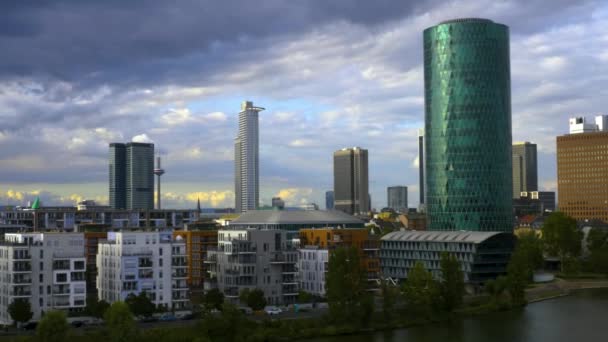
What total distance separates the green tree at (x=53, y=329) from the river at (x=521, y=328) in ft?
85.3

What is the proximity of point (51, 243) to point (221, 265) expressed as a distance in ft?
92.4

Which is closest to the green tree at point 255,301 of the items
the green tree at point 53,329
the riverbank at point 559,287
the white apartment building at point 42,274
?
the white apartment building at point 42,274

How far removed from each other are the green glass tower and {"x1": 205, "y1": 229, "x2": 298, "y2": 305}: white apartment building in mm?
71282

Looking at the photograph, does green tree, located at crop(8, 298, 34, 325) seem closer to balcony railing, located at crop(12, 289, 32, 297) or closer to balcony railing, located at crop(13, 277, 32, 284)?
balcony railing, located at crop(12, 289, 32, 297)

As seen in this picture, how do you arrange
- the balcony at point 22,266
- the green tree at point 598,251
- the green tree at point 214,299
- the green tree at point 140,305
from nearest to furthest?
1. the green tree at point 140,305
2. the balcony at point 22,266
3. the green tree at point 214,299
4. the green tree at point 598,251

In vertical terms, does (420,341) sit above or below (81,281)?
below

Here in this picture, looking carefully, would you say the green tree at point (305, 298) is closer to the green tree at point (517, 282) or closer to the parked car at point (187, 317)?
the parked car at point (187, 317)

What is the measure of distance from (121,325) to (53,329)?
581cm

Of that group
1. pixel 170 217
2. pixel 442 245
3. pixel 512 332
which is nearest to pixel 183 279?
pixel 512 332

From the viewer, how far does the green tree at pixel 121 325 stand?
237ft

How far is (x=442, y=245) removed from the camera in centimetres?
13200

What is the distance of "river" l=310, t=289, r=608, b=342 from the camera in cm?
8375

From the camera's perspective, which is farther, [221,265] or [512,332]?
[221,265]

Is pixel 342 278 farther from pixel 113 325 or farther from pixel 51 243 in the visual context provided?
pixel 51 243
